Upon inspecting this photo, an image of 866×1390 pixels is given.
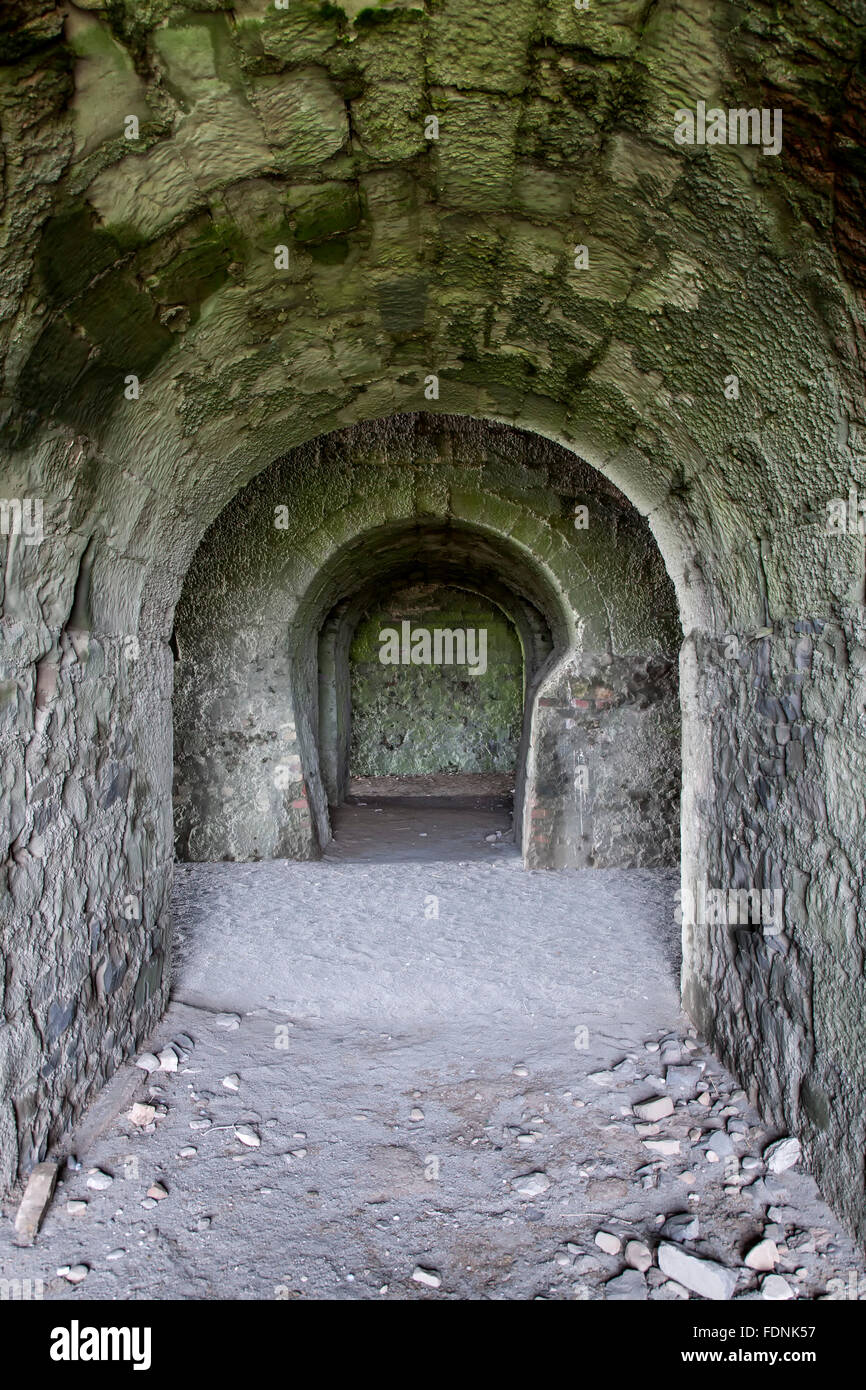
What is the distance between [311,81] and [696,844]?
2.57 meters

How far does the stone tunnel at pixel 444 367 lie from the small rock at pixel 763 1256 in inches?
7.8

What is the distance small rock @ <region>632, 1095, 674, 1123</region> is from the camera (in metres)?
2.54

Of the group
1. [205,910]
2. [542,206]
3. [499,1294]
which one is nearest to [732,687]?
[542,206]

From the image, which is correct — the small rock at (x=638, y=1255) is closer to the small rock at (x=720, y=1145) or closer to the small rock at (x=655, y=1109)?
the small rock at (x=720, y=1145)

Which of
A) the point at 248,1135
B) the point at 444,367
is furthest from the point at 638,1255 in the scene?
the point at 444,367

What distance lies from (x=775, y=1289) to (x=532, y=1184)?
624 mm

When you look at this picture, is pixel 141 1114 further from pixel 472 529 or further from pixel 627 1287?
pixel 472 529

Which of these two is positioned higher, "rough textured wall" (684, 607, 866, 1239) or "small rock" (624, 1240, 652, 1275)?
"rough textured wall" (684, 607, 866, 1239)

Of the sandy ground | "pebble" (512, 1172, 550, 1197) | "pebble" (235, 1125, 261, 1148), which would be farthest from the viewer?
"pebble" (235, 1125, 261, 1148)

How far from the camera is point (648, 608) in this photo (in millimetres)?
5367

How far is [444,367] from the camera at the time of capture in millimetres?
3338

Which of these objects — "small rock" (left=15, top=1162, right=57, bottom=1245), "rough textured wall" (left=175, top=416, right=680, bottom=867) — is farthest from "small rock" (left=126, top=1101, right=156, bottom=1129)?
"rough textured wall" (left=175, top=416, right=680, bottom=867)

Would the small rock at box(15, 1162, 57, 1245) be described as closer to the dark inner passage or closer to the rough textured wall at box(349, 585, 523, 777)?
the dark inner passage

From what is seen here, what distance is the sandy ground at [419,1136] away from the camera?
1.92 meters
